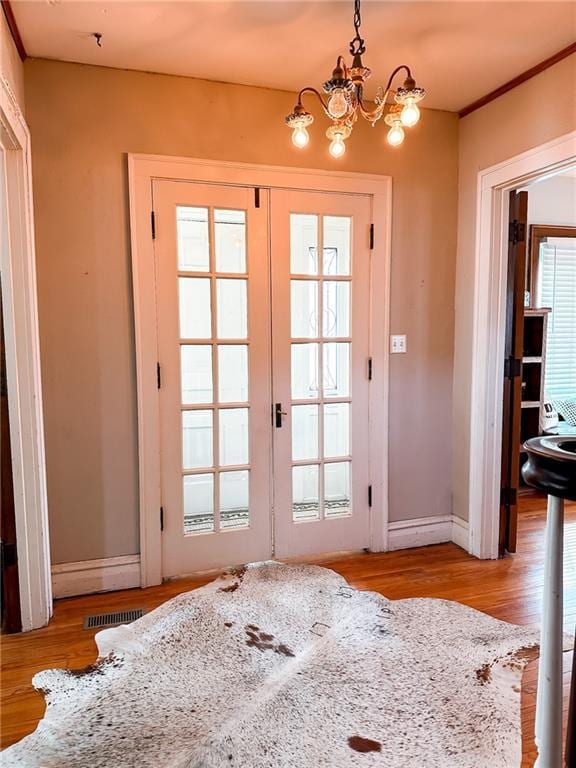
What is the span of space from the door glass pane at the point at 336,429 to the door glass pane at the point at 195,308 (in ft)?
2.78

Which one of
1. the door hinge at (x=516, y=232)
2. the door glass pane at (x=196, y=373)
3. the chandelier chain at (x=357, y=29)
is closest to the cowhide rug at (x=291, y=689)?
the door glass pane at (x=196, y=373)

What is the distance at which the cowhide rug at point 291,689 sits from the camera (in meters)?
1.56

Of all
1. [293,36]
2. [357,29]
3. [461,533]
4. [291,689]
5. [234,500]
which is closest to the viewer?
[291,689]

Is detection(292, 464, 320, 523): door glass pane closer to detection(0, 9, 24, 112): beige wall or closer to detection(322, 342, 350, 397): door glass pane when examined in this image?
detection(322, 342, 350, 397): door glass pane

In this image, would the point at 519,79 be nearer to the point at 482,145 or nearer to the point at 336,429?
the point at 482,145

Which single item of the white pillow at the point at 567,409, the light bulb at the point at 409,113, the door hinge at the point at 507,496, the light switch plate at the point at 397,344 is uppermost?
the light bulb at the point at 409,113

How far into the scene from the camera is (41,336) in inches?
97.1

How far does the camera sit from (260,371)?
2.79 m

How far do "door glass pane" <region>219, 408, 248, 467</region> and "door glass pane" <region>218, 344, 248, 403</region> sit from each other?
2.9 inches

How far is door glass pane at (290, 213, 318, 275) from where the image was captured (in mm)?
2805

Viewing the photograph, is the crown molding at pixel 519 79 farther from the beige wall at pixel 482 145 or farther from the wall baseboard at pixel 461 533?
the wall baseboard at pixel 461 533

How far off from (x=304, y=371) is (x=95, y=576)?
156cm

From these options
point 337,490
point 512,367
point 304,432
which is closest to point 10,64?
point 304,432

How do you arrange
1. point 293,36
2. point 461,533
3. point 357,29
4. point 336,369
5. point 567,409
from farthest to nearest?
1. point 567,409
2. point 461,533
3. point 336,369
4. point 293,36
5. point 357,29
